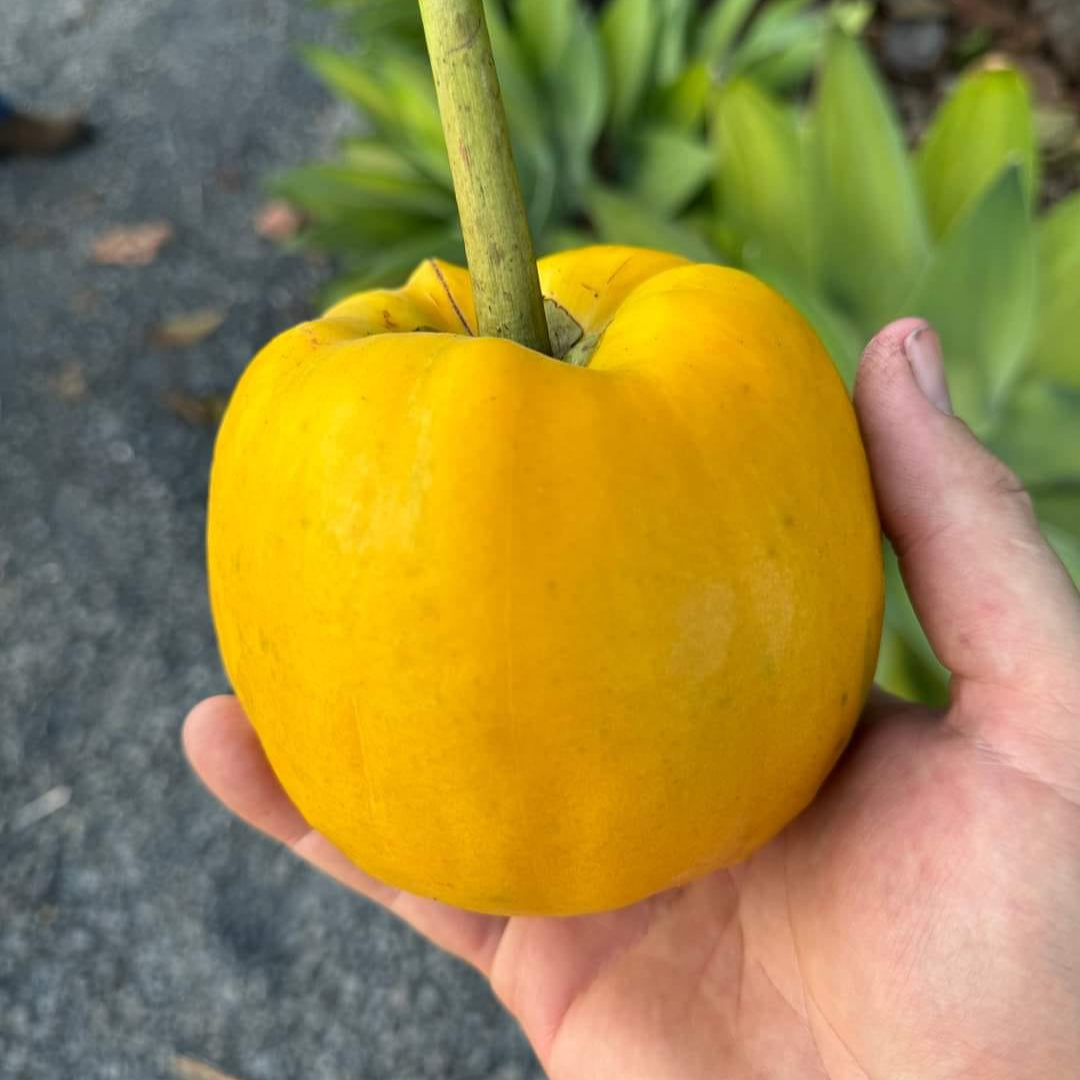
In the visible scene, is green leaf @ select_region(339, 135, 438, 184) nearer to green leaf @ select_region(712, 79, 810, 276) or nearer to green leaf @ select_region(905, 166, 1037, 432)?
green leaf @ select_region(712, 79, 810, 276)

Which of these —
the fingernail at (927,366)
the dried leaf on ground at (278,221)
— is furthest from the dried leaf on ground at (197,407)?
the fingernail at (927,366)

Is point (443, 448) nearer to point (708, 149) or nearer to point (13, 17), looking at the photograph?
point (708, 149)

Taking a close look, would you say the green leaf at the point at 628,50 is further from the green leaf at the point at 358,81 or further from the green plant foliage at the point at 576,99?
the green leaf at the point at 358,81

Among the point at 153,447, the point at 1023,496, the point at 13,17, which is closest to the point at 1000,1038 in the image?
the point at 1023,496

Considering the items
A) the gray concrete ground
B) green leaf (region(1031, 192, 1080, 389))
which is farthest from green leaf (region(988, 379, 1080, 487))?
the gray concrete ground

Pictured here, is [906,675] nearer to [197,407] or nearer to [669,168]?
[669,168]
